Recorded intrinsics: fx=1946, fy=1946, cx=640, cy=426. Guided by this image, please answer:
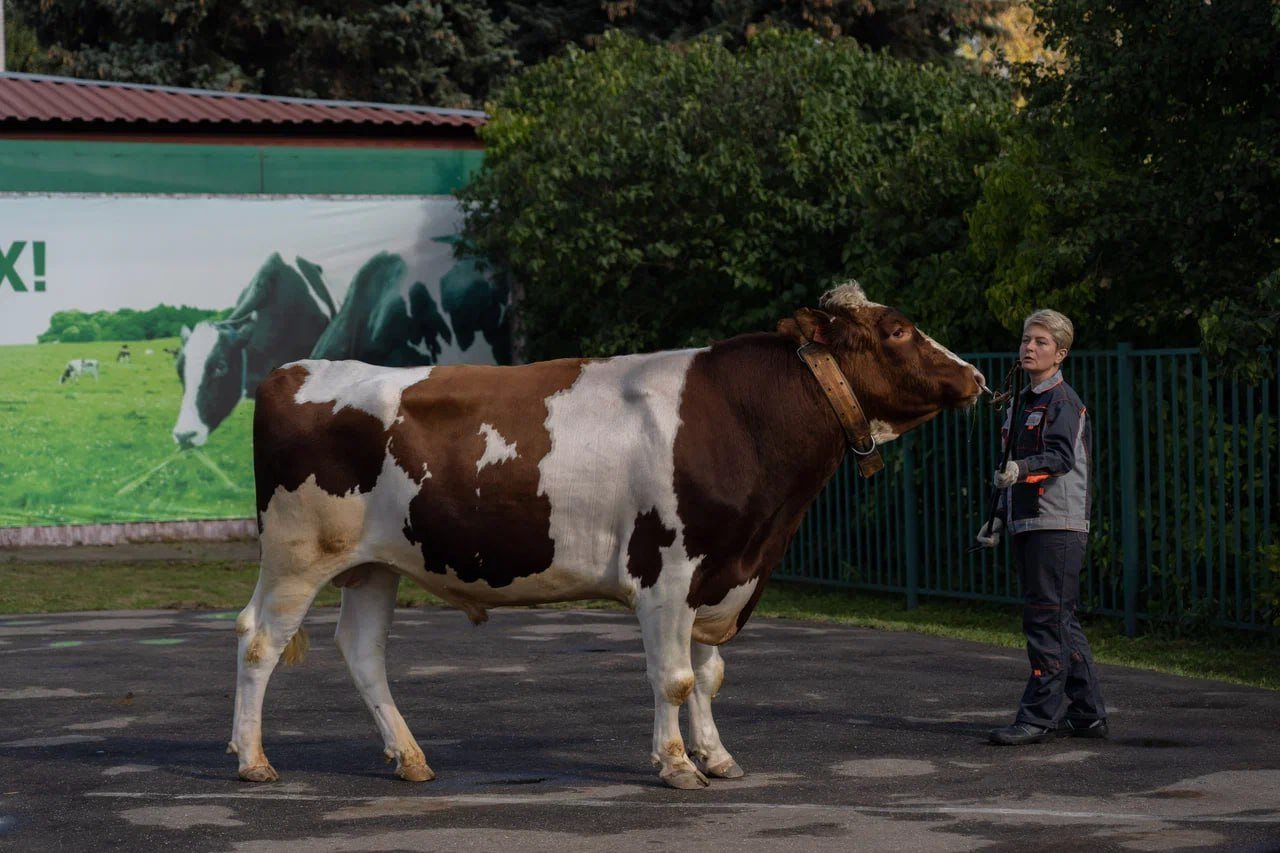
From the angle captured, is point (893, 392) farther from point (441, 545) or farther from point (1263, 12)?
point (1263, 12)

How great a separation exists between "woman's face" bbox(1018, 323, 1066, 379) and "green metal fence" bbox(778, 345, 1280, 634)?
189cm

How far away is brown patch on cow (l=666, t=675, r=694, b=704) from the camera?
25.3 feet

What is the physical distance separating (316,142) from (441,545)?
1564 centimetres

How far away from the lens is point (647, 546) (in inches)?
307

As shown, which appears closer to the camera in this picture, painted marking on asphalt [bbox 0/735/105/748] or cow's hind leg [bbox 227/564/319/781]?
cow's hind leg [bbox 227/564/319/781]

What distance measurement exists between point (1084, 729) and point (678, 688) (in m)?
2.24

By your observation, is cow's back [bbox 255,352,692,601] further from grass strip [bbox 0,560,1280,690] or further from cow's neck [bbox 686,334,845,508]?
grass strip [bbox 0,560,1280,690]

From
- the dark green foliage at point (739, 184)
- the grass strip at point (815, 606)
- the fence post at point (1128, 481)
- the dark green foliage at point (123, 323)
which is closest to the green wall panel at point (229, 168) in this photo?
the dark green foliage at point (123, 323)

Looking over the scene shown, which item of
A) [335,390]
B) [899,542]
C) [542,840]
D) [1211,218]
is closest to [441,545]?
[335,390]

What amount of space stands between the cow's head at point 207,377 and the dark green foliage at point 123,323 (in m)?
0.13

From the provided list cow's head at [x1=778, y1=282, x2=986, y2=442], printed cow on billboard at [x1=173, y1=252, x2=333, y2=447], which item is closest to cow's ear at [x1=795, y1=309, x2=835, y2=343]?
cow's head at [x1=778, y1=282, x2=986, y2=442]

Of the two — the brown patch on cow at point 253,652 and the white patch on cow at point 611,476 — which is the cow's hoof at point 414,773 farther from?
the white patch on cow at point 611,476

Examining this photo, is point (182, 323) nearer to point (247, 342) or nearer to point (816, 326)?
point (247, 342)

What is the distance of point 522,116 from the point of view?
2186 centimetres
